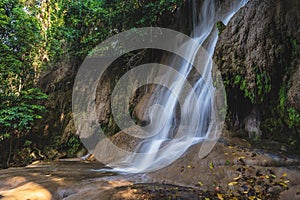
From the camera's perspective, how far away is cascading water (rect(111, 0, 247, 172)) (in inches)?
220

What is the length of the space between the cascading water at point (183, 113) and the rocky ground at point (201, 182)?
77 centimetres

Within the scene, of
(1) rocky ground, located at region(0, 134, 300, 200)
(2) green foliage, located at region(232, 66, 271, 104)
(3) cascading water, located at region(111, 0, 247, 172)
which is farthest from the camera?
(3) cascading water, located at region(111, 0, 247, 172)

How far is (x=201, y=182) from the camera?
12.0ft

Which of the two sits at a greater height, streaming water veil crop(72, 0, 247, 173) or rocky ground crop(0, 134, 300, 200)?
streaming water veil crop(72, 0, 247, 173)

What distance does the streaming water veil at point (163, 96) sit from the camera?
5.95 m

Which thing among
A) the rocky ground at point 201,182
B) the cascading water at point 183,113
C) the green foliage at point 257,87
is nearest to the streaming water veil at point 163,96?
the cascading water at point 183,113

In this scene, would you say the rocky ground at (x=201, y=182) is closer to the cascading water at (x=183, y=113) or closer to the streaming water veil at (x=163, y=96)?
the streaming water veil at (x=163, y=96)

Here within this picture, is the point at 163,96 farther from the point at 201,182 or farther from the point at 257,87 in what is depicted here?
the point at 201,182

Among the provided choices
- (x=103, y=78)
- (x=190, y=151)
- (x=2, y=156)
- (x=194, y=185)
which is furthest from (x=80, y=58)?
(x=194, y=185)

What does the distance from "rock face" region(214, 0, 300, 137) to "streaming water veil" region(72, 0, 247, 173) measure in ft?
1.73

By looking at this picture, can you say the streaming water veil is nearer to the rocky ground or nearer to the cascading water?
the cascading water

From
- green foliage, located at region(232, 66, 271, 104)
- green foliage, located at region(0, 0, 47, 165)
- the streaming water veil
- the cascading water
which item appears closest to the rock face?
green foliage, located at region(232, 66, 271, 104)

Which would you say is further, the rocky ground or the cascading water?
the cascading water

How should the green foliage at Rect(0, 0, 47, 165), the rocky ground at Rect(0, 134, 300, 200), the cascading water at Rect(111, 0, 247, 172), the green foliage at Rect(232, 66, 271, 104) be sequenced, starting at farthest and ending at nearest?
the green foliage at Rect(0, 0, 47, 165)
the cascading water at Rect(111, 0, 247, 172)
the green foliage at Rect(232, 66, 271, 104)
the rocky ground at Rect(0, 134, 300, 200)
